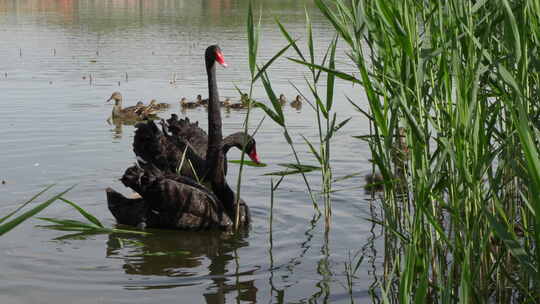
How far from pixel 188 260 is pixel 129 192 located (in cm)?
207

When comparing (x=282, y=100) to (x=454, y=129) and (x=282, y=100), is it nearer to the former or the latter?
(x=282, y=100)

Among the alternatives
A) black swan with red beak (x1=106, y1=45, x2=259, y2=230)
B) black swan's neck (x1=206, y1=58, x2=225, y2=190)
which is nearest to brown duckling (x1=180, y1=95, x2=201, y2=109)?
black swan's neck (x1=206, y1=58, x2=225, y2=190)

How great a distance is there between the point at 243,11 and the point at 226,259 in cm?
2742

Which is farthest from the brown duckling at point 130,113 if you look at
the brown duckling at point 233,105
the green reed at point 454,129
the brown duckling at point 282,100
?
the green reed at point 454,129

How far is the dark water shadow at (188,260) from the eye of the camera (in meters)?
4.82

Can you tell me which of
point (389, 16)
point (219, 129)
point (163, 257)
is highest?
point (389, 16)

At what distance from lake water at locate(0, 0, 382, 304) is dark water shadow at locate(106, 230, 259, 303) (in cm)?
1

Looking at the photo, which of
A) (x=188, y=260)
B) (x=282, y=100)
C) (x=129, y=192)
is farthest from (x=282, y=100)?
(x=188, y=260)

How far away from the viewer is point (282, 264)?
5215 mm

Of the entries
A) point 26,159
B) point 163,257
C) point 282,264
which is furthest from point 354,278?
point 26,159

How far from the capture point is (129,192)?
7.37 meters

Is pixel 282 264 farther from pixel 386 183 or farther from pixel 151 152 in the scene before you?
pixel 151 152

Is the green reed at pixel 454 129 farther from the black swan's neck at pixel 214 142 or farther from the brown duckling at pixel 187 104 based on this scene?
the brown duckling at pixel 187 104

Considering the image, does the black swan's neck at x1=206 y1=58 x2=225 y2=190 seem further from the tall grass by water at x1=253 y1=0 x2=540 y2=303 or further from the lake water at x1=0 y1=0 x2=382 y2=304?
the tall grass by water at x1=253 y1=0 x2=540 y2=303
